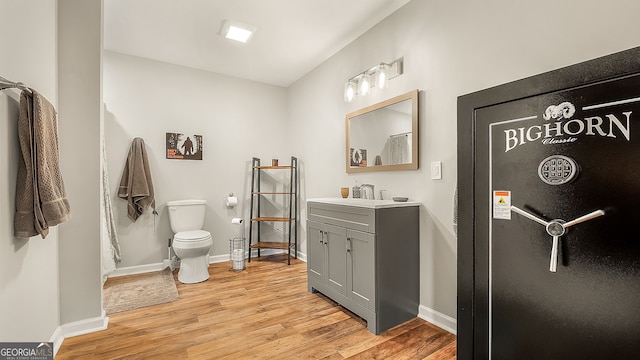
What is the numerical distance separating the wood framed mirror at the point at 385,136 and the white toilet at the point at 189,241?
1786 millimetres

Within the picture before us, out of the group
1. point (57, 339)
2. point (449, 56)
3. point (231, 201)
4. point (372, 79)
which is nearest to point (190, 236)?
point (231, 201)

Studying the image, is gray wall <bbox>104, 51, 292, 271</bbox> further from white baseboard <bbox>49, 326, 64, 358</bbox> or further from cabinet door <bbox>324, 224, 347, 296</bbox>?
cabinet door <bbox>324, 224, 347, 296</bbox>

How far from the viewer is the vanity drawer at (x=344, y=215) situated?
6.89ft

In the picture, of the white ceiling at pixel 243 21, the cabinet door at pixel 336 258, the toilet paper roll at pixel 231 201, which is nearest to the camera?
the cabinet door at pixel 336 258

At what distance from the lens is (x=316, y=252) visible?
8.87 feet

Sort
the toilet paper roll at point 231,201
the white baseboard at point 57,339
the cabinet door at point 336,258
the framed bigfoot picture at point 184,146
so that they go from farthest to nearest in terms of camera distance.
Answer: the toilet paper roll at point 231,201 < the framed bigfoot picture at point 184,146 < the cabinet door at point 336,258 < the white baseboard at point 57,339

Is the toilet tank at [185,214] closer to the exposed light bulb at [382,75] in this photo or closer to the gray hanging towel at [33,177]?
the gray hanging towel at [33,177]

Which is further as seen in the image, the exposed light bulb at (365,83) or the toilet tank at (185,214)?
the toilet tank at (185,214)

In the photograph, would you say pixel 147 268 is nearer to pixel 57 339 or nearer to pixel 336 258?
pixel 57 339

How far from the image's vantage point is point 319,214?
8.82 feet

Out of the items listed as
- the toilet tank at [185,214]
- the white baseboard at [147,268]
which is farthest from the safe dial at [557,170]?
the toilet tank at [185,214]

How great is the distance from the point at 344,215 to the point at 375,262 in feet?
1.54

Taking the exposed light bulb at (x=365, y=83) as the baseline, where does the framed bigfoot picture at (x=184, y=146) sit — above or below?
below

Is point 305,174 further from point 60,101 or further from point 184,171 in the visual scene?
point 60,101
